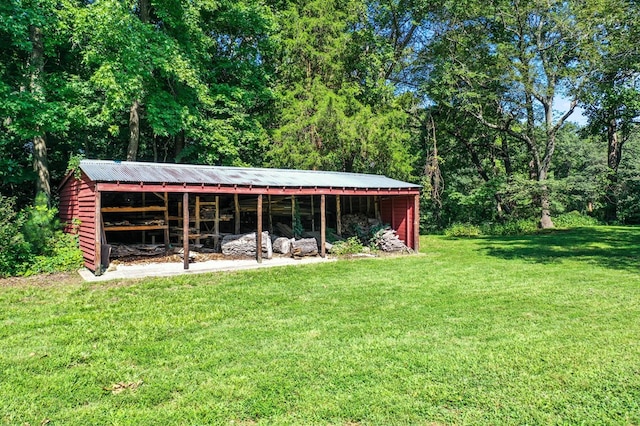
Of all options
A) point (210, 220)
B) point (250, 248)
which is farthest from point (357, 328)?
point (210, 220)

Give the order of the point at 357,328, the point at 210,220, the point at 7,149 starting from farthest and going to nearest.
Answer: the point at 7,149
the point at 210,220
the point at 357,328

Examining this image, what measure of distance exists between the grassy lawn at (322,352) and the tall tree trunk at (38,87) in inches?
218

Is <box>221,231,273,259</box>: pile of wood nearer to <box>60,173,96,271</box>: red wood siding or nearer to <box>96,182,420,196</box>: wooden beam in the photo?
<box>96,182,420,196</box>: wooden beam

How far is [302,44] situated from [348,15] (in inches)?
121

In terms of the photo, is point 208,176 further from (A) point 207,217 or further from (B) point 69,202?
(B) point 69,202

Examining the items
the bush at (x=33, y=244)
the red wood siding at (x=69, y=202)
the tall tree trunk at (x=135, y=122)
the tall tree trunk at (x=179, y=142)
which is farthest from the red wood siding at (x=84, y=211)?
the tall tree trunk at (x=179, y=142)

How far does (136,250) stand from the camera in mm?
10930

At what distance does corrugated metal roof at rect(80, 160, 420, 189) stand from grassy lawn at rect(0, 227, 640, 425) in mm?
2580

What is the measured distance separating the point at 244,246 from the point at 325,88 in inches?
362

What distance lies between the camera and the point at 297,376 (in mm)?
3797

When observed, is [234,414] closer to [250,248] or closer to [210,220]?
[250,248]

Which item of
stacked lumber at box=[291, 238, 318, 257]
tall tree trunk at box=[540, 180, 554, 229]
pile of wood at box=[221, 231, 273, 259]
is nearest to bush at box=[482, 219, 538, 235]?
tall tree trunk at box=[540, 180, 554, 229]

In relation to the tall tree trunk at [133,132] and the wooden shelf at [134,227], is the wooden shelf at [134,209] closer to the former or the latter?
the wooden shelf at [134,227]

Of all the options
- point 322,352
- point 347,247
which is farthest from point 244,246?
point 322,352
